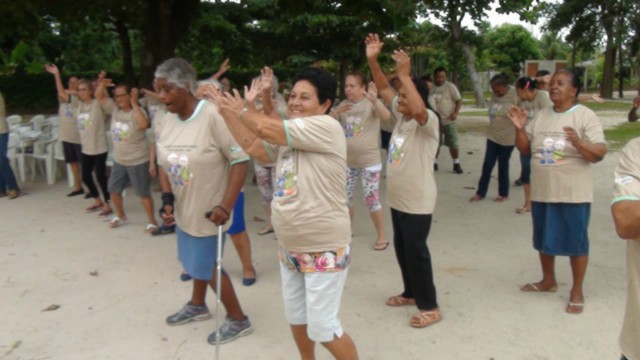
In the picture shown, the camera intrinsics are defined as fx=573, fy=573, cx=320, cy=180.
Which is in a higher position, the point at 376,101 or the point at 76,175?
the point at 376,101

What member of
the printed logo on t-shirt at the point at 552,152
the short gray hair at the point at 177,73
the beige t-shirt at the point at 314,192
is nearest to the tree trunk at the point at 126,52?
the short gray hair at the point at 177,73

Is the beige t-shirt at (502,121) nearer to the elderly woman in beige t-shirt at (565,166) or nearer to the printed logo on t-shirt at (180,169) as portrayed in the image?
the elderly woman in beige t-shirt at (565,166)

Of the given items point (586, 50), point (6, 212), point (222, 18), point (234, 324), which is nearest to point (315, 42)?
point (222, 18)

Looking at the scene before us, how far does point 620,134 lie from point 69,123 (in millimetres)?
12473

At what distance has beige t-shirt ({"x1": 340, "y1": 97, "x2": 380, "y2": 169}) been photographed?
5.61 meters

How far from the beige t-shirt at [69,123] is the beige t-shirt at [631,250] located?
7.35 m

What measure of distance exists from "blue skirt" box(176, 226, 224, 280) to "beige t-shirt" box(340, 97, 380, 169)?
2.24 metres

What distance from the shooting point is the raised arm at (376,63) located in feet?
13.0

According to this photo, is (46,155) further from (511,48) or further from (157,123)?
(511,48)

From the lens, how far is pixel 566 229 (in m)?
4.12

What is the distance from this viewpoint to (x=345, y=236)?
2.94 m

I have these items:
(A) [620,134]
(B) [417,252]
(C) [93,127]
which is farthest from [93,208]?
(A) [620,134]

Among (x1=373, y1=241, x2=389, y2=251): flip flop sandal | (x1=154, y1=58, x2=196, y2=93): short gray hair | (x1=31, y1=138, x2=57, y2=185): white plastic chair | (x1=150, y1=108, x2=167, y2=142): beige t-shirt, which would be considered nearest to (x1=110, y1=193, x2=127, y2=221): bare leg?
(x1=150, y1=108, x2=167, y2=142): beige t-shirt

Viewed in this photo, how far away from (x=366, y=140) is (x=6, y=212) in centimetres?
494
